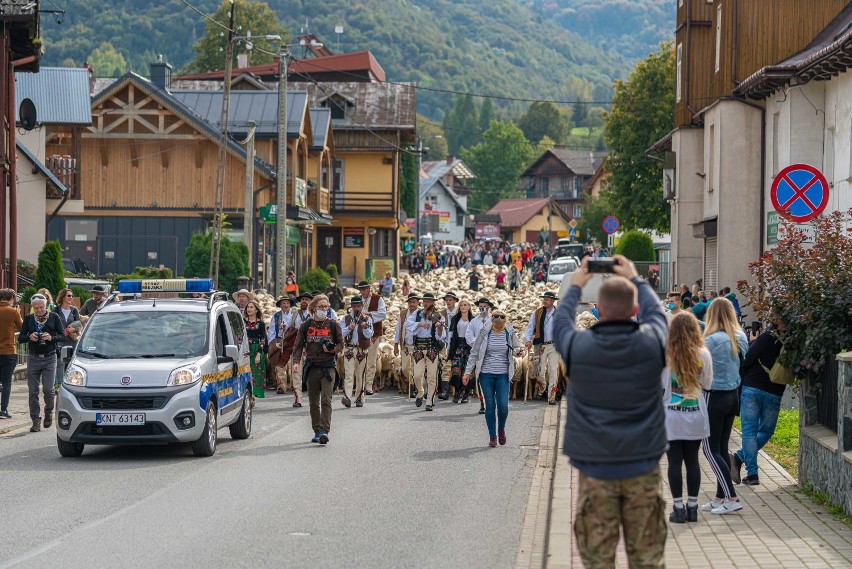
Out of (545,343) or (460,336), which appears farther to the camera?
(545,343)

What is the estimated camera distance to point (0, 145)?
87.1 feet

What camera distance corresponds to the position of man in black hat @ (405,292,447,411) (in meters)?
21.2

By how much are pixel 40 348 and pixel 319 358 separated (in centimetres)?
389

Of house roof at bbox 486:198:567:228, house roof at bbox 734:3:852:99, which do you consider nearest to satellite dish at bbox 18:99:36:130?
house roof at bbox 734:3:852:99

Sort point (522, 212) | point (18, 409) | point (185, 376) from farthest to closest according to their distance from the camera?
point (522, 212) → point (18, 409) → point (185, 376)

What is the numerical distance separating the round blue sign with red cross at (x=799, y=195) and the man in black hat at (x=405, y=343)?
30.5ft

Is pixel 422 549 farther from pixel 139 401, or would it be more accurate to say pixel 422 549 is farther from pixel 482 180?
pixel 482 180

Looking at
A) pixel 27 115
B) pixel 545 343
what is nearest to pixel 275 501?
pixel 545 343

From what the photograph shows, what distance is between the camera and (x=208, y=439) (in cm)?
1448

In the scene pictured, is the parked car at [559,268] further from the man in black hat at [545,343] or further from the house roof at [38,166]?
the man in black hat at [545,343]

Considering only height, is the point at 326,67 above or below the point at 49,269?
above

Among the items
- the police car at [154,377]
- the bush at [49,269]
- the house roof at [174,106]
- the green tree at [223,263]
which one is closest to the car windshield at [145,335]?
the police car at [154,377]

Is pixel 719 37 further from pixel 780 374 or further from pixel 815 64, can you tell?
pixel 780 374

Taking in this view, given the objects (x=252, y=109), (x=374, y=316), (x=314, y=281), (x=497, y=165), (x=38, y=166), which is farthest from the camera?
(x=497, y=165)
